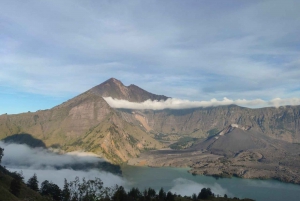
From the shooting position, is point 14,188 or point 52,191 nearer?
point 14,188

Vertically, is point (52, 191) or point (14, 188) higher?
point (14, 188)

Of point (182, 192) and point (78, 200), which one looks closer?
point (78, 200)

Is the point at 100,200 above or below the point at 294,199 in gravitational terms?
above

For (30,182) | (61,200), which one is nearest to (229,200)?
(61,200)

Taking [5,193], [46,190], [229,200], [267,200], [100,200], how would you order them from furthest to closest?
[267,200] < [229,200] < [46,190] < [100,200] < [5,193]

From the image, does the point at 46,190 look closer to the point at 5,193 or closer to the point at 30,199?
the point at 30,199

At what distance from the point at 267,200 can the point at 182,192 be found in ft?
→ 216

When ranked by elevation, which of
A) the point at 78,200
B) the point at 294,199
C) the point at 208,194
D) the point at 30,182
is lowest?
the point at 294,199

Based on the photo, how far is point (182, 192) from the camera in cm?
19875

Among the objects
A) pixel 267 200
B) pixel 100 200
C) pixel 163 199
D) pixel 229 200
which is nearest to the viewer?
pixel 100 200

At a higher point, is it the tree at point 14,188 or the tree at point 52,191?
the tree at point 14,188

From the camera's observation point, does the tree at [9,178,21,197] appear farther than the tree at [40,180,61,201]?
No

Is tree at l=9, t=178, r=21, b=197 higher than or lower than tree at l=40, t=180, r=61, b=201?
higher

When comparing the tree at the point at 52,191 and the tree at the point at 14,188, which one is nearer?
the tree at the point at 14,188
